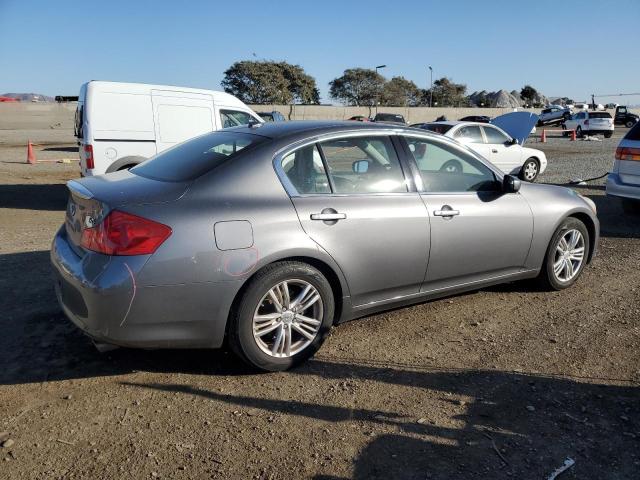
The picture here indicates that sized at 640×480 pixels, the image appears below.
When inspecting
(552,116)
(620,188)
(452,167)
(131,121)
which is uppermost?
(552,116)

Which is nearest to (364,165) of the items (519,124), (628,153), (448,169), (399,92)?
(448,169)

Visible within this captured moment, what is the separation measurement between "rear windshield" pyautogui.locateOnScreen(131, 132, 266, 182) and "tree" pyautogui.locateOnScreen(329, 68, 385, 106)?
251ft

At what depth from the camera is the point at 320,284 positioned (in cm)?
354

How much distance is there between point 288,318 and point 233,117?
7.44 meters

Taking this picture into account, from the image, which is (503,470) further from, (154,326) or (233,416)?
(154,326)

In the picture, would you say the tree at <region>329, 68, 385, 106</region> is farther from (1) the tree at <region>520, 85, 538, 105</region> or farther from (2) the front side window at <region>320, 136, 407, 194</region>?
(2) the front side window at <region>320, 136, 407, 194</region>

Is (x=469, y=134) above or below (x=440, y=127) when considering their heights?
below

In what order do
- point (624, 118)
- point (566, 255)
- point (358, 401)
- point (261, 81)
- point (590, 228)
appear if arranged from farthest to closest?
point (261, 81)
point (624, 118)
point (590, 228)
point (566, 255)
point (358, 401)

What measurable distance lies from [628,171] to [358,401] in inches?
270

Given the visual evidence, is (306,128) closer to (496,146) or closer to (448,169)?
(448,169)

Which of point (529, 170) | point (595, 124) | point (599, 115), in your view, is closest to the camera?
point (529, 170)

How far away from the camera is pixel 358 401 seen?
3.16 m

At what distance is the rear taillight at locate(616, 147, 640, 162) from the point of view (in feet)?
26.0

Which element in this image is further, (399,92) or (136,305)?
(399,92)
